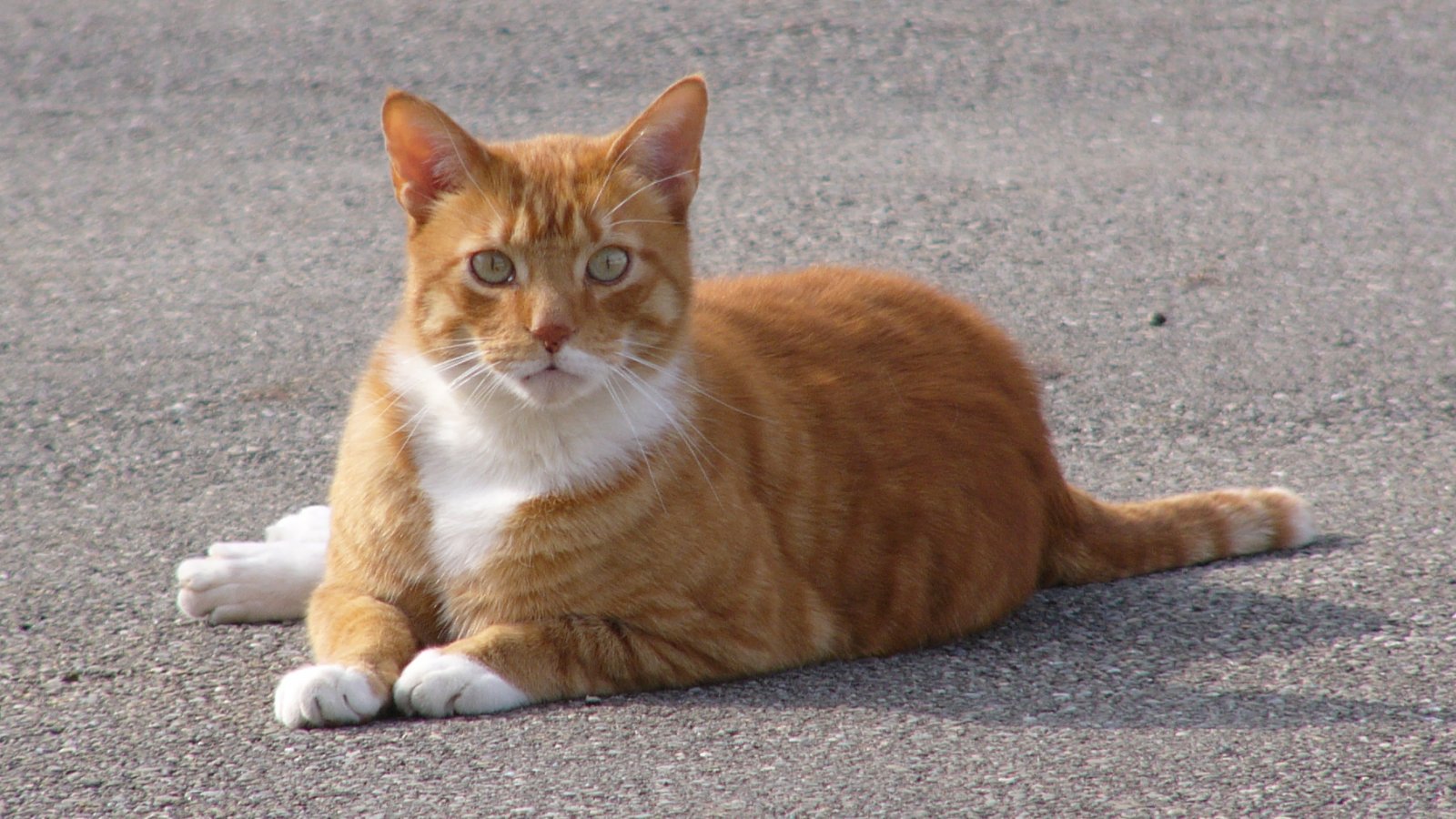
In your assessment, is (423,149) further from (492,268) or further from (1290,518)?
(1290,518)

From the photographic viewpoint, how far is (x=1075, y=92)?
8.41 metres

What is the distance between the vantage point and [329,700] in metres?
3.23

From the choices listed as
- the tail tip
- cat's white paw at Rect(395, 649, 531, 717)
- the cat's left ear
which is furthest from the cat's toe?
the tail tip

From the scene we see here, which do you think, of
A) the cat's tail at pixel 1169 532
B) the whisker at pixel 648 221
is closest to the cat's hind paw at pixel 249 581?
the whisker at pixel 648 221

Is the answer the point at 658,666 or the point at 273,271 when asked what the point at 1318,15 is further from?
the point at 658,666

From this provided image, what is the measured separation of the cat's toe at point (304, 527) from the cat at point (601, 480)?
17 centimetres

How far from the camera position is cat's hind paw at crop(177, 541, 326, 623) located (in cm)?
389

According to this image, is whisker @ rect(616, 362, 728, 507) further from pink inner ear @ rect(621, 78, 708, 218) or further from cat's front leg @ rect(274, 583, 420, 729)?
cat's front leg @ rect(274, 583, 420, 729)

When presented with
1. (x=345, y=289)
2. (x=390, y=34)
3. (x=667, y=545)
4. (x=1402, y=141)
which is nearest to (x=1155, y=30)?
(x=1402, y=141)

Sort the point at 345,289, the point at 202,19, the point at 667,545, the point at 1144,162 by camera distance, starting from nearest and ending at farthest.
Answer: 1. the point at 667,545
2. the point at 345,289
3. the point at 1144,162
4. the point at 202,19

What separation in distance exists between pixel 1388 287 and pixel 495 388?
4.17 m

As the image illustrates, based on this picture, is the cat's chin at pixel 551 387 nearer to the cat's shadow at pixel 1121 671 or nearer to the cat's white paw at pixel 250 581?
the cat's shadow at pixel 1121 671

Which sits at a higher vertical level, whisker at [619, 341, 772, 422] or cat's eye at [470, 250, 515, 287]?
cat's eye at [470, 250, 515, 287]

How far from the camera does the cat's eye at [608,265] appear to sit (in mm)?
3439
